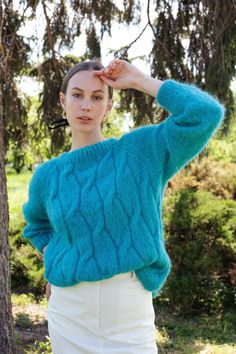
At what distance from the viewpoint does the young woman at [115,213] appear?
210 cm

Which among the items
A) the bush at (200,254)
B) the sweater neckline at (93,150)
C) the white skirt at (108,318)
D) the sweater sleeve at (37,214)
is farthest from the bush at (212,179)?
the white skirt at (108,318)

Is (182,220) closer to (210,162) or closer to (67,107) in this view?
(210,162)

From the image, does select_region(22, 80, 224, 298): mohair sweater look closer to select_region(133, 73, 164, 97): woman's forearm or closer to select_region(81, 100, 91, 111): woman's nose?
select_region(133, 73, 164, 97): woman's forearm

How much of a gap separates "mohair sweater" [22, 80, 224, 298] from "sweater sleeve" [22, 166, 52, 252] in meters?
0.17

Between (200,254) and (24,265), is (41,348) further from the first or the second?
(24,265)

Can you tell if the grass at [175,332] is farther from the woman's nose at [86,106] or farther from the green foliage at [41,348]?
the woman's nose at [86,106]

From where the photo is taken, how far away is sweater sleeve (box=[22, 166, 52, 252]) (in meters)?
2.43

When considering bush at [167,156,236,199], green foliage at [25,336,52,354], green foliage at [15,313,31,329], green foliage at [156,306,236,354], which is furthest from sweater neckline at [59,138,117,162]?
bush at [167,156,236,199]

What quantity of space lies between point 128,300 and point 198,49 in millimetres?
3253

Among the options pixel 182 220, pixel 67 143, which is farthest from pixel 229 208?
pixel 67 143

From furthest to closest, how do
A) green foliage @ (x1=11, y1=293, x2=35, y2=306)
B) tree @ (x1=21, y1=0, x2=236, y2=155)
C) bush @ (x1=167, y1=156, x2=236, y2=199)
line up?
bush @ (x1=167, y1=156, x2=236, y2=199) → green foliage @ (x1=11, y1=293, x2=35, y2=306) → tree @ (x1=21, y1=0, x2=236, y2=155)

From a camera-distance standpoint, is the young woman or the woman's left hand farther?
the woman's left hand

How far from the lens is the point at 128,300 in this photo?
2135mm

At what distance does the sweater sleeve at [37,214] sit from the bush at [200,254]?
3.35 meters
